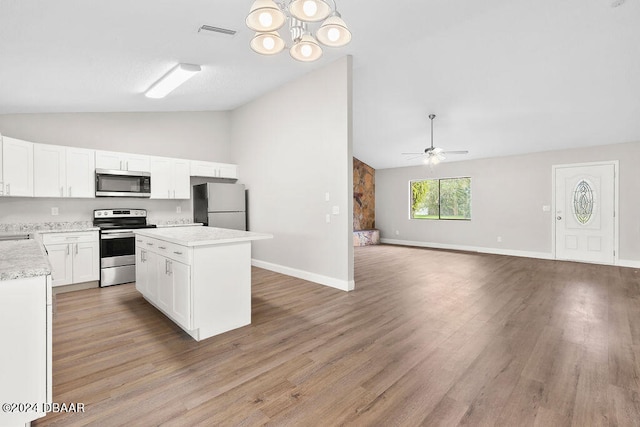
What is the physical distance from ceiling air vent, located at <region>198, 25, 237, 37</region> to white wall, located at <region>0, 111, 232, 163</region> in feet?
10.4

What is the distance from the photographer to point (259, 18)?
200 cm

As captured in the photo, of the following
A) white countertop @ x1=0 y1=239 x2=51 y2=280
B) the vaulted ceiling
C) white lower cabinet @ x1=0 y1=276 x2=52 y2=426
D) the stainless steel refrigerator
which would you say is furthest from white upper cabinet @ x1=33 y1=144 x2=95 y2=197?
white lower cabinet @ x1=0 y1=276 x2=52 y2=426

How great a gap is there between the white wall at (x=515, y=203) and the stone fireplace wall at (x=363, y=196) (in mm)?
1168

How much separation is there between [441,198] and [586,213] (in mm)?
3300

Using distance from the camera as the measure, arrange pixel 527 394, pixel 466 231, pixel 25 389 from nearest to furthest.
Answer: pixel 25 389, pixel 527 394, pixel 466 231

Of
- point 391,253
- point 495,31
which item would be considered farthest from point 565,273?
point 495,31

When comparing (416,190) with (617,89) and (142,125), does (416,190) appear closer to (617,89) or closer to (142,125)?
(617,89)

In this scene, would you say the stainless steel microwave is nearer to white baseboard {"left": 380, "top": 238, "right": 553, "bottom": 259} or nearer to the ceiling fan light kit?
the ceiling fan light kit

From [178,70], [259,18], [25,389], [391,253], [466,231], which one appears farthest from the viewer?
[466,231]

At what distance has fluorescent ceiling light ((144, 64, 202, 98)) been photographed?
3.69 meters

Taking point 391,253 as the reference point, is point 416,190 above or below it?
above

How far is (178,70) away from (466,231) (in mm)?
7779

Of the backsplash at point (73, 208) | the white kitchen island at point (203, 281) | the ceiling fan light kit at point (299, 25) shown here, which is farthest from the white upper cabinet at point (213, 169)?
the ceiling fan light kit at point (299, 25)

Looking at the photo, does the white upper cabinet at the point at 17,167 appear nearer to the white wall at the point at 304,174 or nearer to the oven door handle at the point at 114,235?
the oven door handle at the point at 114,235
